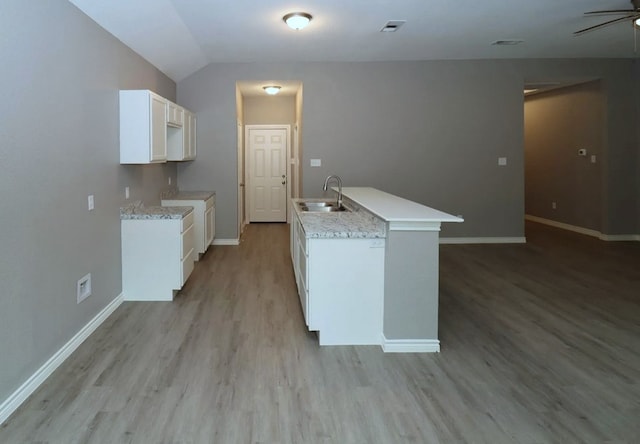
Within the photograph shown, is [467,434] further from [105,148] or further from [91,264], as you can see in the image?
[105,148]

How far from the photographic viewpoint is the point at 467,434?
7.34ft

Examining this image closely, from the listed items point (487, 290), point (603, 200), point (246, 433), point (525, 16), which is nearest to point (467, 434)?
point (246, 433)

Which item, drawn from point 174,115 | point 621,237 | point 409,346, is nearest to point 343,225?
point 409,346

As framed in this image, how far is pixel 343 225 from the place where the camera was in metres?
3.52

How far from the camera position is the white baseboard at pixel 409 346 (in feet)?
10.5

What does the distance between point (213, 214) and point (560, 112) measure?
6.18 meters

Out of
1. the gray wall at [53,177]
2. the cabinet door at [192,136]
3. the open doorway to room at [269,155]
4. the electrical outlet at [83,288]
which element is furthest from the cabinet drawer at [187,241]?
the open doorway to room at [269,155]

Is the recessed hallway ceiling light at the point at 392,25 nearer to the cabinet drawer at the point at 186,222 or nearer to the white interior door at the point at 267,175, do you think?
the cabinet drawer at the point at 186,222

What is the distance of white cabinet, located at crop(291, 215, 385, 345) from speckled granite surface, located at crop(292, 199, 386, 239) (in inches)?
1.4

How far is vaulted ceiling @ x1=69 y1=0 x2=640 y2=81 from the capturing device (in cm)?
441

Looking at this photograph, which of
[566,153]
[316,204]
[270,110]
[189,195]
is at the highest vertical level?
[270,110]

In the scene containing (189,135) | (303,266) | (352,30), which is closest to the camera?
(303,266)

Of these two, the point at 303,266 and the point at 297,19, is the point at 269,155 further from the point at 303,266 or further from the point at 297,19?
the point at 303,266

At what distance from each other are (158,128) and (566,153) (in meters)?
6.91
